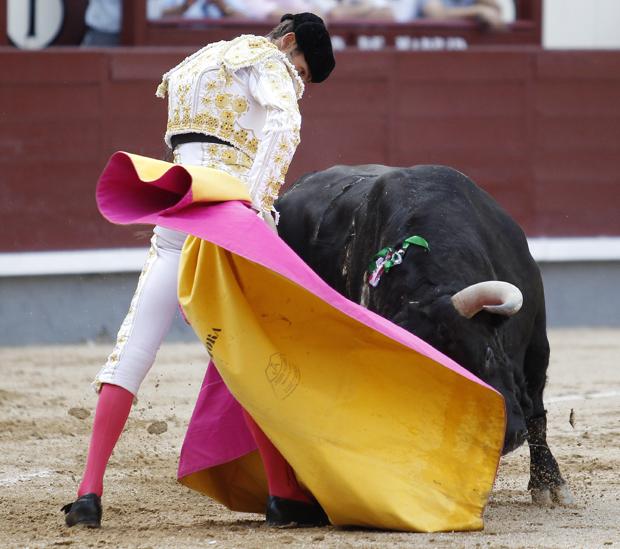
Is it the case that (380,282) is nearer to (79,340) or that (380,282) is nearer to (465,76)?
(79,340)

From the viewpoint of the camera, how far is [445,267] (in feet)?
10.6

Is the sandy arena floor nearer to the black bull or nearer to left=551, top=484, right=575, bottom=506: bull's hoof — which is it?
left=551, top=484, right=575, bottom=506: bull's hoof

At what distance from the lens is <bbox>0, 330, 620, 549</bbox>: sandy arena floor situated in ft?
9.52

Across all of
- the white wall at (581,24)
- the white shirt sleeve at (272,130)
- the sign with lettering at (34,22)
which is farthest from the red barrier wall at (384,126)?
the white shirt sleeve at (272,130)

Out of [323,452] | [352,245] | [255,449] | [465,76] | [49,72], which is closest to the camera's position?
[323,452]

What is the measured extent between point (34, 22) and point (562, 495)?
4.70m

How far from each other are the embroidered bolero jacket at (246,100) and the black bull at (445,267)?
0.39 metres

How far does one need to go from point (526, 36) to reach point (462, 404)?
5.74 meters

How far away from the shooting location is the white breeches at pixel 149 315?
3049 mm

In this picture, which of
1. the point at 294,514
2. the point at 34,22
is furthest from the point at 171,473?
the point at 34,22

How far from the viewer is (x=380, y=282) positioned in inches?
130

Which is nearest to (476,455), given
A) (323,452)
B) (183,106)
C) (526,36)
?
(323,452)

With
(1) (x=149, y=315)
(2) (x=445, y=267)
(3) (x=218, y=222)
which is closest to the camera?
(3) (x=218, y=222)

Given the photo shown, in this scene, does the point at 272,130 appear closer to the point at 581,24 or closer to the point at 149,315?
the point at 149,315
